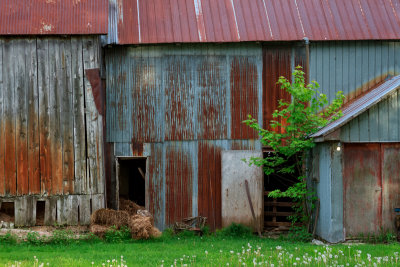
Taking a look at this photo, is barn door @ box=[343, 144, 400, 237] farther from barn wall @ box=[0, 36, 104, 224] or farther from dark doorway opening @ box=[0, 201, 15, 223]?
dark doorway opening @ box=[0, 201, 15, 223]

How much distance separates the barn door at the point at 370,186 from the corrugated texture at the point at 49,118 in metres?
6.87

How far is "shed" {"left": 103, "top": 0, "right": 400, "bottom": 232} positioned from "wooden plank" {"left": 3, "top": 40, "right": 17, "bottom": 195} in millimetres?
2755

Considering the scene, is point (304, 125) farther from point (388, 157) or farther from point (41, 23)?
point (41, 23)

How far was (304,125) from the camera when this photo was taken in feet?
48.1

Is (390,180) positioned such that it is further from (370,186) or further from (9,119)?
(9,119)

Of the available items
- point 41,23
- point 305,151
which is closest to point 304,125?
point 305,151

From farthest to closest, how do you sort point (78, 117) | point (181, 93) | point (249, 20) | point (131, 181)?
point (131, 181)
point (249, 20)
point (181, 93)
point (78, 117)

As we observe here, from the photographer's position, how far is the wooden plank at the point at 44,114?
589 inches

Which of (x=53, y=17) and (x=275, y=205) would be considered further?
(x=275, y=205)

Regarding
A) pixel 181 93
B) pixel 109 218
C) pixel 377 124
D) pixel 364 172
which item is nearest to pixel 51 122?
pixel 109 218

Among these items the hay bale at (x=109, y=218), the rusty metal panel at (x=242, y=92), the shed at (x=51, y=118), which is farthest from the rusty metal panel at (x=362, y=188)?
the shed at (x=51, y=118)

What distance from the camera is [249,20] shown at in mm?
16797

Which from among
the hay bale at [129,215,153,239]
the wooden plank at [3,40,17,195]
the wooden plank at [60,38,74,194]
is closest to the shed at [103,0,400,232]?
the wooden plank at [60,38,74,194]

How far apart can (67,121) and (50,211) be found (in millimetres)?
2595
